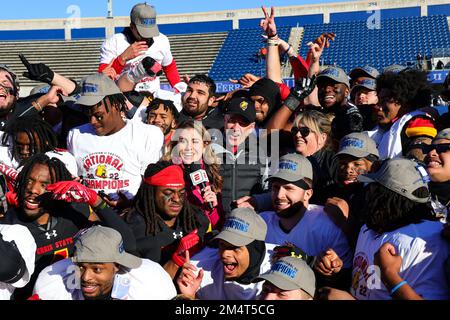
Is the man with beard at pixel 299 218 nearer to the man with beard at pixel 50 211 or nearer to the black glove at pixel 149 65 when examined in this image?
the man with beard at pixel 50 211

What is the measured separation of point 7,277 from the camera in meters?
3.22

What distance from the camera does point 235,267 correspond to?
3588 millimetres

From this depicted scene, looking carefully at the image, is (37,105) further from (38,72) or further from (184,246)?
(184,246)

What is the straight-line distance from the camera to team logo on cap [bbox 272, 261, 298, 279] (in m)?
3.16

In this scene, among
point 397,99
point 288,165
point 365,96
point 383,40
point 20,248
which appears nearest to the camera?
point 20,248

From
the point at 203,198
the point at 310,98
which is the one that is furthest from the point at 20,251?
the point at 310,98

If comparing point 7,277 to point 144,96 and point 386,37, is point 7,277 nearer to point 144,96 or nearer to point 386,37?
point 144,96

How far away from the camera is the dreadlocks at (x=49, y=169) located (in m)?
4.01

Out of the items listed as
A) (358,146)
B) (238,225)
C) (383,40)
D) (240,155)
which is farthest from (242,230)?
(383,40)

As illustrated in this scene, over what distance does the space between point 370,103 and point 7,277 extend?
12.6 ft

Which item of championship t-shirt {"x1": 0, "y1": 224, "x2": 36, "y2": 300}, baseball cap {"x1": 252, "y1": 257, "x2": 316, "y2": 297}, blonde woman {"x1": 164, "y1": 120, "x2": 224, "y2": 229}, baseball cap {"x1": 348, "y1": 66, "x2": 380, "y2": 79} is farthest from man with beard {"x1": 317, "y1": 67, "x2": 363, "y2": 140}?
championship t-shirt {"x1": 0, "y1": 224, "x2": 36, "y2": 300}

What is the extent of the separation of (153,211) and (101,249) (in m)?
0.83

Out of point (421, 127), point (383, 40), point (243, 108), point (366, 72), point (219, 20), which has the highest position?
point (219, 20)

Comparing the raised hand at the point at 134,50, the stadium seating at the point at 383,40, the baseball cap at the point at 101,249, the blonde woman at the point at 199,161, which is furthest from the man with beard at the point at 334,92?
the stadium seating at the point at 383,40
